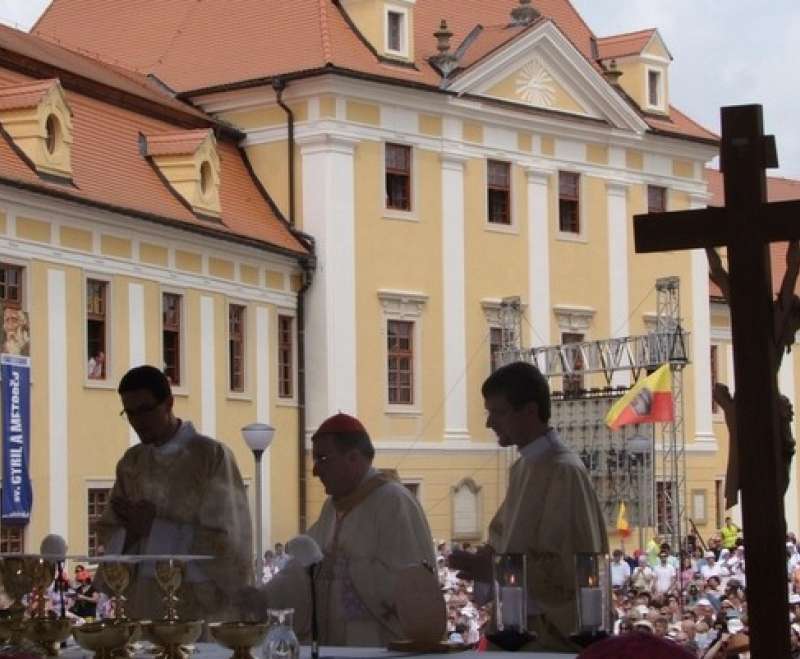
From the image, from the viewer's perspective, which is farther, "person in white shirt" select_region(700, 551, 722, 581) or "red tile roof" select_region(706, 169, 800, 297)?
"red tile roof" select_region(706, 169, 800, 297)

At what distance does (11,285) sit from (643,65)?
1765 cm

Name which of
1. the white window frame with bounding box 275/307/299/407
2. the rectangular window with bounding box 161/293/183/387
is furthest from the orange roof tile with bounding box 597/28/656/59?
the rectangular window with bounding box 161/293/183/387

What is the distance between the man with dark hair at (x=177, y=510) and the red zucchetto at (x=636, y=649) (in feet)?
14.9

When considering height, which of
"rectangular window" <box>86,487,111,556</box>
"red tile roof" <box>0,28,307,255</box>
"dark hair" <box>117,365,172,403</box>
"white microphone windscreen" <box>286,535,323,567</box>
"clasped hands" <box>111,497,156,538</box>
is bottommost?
"rectangular window" <box>86,487,111,556</box>

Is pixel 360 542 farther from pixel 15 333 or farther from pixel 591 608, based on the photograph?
pixel 15 333

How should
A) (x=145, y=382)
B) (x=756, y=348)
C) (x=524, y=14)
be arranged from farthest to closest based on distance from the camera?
(x=524, y=14) → (x=145, y=382) → (x=756, y=348)

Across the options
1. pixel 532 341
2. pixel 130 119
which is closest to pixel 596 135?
pixel 532 341

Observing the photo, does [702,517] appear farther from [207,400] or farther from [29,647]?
[29,647]

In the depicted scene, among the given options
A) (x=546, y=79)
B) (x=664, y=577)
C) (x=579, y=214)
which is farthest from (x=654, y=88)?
(x=664, y=577)

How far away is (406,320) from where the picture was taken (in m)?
39.1

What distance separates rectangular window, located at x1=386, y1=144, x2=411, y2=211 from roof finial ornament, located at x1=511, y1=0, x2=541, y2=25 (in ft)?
13.3

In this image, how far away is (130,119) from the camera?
118ft

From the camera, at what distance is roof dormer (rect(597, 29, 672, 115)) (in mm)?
44125

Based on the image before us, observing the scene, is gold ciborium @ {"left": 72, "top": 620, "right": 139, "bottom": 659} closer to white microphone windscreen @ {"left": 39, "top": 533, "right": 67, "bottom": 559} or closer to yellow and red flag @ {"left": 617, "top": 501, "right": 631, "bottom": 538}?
white microphone windscreen @ {"left": 39, "top": 533, "right": 67, "bottom": 559}
